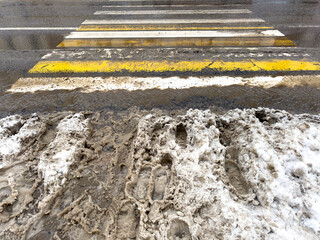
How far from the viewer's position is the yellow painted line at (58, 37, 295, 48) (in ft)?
13.6

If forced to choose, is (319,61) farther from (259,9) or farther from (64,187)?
(64,187)

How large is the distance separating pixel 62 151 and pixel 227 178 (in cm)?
162

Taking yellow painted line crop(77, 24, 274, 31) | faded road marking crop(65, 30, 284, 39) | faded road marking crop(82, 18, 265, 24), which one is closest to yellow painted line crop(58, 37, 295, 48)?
faded road marking crop(65, 30, 284, 39)

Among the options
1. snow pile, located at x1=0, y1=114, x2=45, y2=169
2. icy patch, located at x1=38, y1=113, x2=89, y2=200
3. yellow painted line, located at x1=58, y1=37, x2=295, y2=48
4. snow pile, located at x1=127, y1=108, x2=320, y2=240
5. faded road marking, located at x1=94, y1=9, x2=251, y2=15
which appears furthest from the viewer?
faded road marking, located at x1=94, y1=9, x2=251, y2=15

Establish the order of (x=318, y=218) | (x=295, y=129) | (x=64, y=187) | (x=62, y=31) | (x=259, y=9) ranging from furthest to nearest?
(x=259, y=9) → (x=62, y=31) → (x=295, y=129) → (x=64, y=187) → (x=318, y=218)

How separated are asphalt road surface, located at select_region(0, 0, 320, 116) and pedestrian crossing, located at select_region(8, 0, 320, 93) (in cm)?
2

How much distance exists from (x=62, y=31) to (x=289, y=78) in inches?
200

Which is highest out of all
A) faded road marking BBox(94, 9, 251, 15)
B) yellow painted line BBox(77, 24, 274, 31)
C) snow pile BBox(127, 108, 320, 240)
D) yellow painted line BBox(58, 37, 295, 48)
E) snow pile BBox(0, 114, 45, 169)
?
faded road marking BBox(94, 9, 251, 15)

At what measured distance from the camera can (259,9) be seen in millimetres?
6336

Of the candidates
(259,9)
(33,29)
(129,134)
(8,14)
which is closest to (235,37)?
(259,9)

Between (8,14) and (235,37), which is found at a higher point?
(8,14)

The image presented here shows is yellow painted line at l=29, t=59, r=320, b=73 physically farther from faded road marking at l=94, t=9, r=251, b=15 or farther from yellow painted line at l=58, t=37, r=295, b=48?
faded road marking at l=94, t=9, r=251, b=15

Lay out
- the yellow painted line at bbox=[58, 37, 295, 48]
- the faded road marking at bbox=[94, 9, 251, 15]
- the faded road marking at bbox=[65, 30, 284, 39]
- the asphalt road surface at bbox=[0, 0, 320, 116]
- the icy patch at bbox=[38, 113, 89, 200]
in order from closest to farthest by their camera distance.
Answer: the icy patch at bbox=[38, 113, 89, 200], the asphalt road surface at bbox=[0, 0, 320, 116], the yellow painted line at bbox=[58, 37, 295, 48], the faded road marking at bbox=[65, 30, 284, 39], the faded road marking at bbox=[94, 9, 251, 15]

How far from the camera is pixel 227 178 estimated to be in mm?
1753
